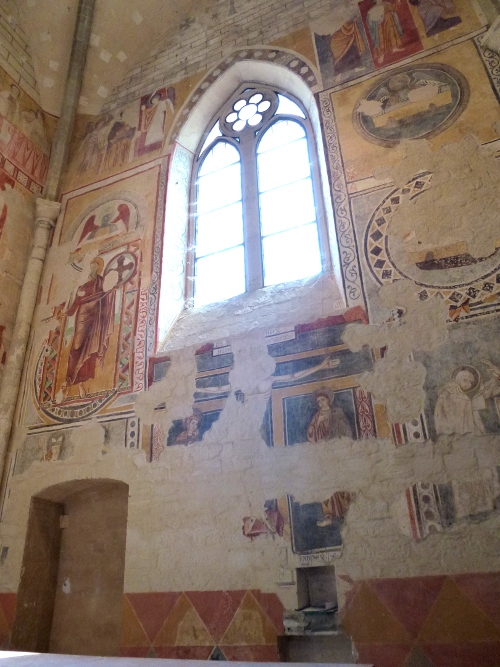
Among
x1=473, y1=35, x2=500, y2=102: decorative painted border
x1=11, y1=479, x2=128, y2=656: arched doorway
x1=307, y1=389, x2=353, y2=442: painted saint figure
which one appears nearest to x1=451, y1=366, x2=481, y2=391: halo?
x1=307, y1=389, x2=353, y2=442: painted saint figure

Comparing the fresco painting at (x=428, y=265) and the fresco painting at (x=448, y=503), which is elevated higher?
the fresco painting at (x=428, y=265)

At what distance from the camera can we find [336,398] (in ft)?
14.9

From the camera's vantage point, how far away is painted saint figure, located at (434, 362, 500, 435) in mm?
3998

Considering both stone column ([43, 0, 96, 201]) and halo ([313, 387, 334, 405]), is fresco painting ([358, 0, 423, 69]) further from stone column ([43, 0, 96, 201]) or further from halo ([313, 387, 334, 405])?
stone column ([43, 0, 96, 201])

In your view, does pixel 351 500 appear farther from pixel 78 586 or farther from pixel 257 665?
pixel 78 586

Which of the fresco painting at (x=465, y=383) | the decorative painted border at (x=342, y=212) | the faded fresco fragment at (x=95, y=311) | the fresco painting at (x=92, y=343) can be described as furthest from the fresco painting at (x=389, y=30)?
the fresco painting at (x=92, y=343)

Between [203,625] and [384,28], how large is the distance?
251 inches

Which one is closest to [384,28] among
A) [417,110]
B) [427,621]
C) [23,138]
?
[417,110]

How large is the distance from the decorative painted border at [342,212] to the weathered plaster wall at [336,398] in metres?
0.02

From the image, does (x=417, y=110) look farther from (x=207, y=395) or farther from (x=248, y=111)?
(x=207, y=395)

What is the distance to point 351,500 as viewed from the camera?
13.6 feet

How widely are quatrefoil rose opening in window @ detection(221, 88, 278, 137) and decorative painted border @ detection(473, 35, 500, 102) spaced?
8.26ft

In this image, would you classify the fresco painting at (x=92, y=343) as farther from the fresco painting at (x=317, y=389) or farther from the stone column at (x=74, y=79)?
the stone column at (x=74, y=79)

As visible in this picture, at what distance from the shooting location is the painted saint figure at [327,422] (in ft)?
14.4
